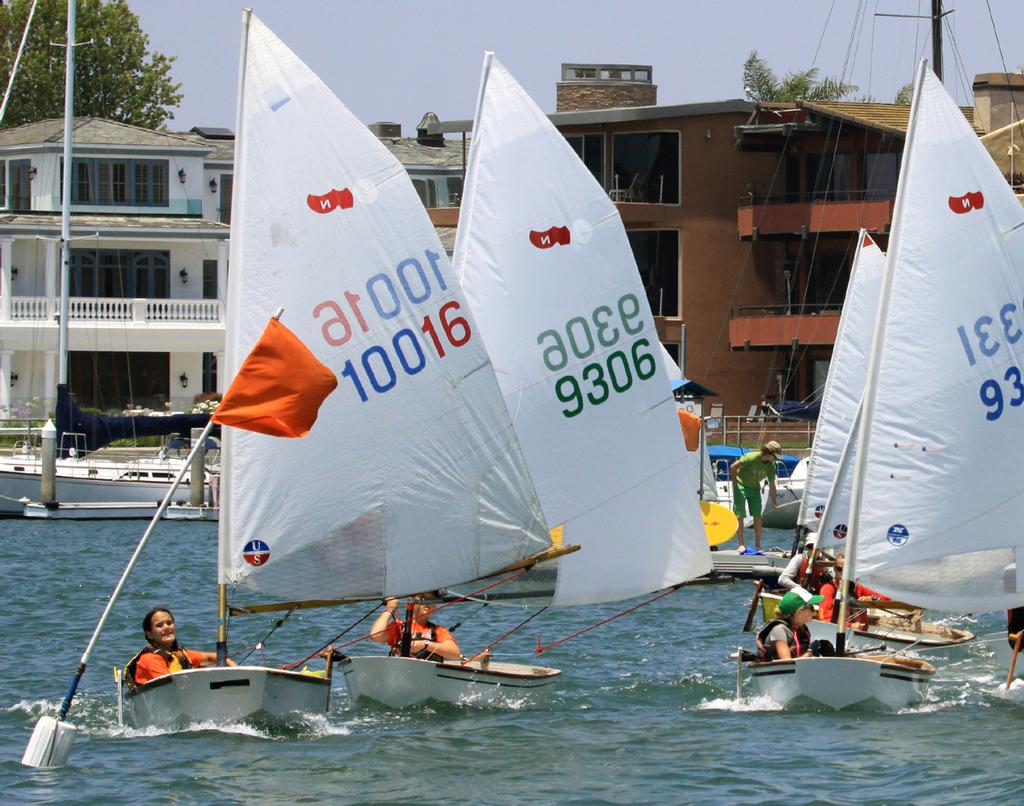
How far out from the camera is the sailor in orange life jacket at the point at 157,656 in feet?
51.5

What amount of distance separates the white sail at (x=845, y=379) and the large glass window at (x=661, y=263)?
23.5 metres

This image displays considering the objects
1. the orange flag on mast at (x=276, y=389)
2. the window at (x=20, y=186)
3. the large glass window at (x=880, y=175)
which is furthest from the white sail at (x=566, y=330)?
the window at (x=20, y=186)

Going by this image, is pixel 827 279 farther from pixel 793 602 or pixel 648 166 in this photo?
pixel 793 602

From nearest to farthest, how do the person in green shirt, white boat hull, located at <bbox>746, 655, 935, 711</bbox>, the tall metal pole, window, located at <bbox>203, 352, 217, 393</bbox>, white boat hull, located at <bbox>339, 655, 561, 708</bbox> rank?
white boat hull, located at <bbox>339, 655, 561, 708</bbox>, white boat hull, located at <bbox>746, 655, 935, 711</bbox>, the person in green shirt, the tall metal pole, window, located at <bbox>203, 352, 217, 393</bbox>

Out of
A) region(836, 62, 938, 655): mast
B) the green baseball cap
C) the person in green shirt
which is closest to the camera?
the green baseball cap

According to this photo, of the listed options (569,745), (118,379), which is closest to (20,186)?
(118,379)

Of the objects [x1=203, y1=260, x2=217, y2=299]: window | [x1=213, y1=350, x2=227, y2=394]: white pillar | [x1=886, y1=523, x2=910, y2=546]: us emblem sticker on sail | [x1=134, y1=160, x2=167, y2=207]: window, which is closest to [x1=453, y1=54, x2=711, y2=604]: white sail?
[x1=886, y1=523, x2=910, y2=546]: us emblem sticker on sail

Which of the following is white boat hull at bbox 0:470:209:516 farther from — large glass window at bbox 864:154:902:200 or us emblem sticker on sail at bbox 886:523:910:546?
Answer: us emblem sticker on sail at bbox 886:523:910:546

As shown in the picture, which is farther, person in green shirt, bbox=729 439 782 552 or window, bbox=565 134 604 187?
window, bbox=565 134 604 187

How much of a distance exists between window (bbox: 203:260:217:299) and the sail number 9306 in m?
41.3

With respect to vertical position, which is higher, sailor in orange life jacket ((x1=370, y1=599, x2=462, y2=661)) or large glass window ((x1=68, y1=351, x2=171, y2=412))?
large glass window ((x1=68, y1=351, x2=171, y2=412))

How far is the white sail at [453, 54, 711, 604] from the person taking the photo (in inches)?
746

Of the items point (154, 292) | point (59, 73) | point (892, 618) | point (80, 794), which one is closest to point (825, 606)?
point (892, 618)

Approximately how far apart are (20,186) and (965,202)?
46448 mm
